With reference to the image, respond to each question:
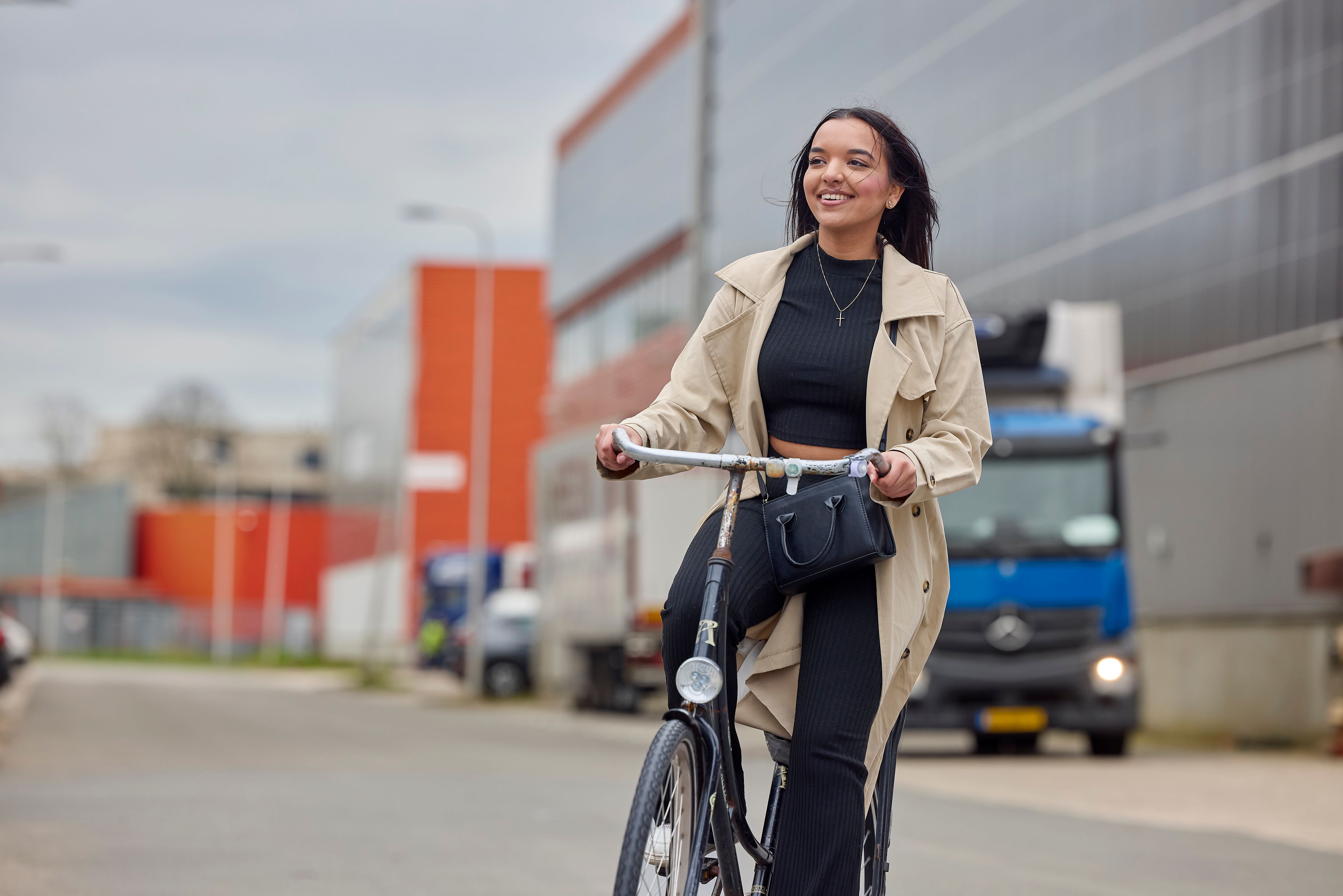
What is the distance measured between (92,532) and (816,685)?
8135 centimetres

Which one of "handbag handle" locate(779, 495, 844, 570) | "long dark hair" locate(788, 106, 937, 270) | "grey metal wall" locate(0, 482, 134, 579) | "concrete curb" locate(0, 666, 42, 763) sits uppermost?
"grey metal wall" locate(0, 482, 134, 579)

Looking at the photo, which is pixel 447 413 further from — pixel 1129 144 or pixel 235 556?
pixel 1129 144

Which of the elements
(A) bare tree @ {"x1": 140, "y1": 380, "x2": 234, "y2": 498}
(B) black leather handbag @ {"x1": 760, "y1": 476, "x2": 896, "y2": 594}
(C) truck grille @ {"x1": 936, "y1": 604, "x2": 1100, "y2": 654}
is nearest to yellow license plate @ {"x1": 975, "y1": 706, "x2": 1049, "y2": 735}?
(C) truck grille @ {"x1": 936, "y1": 604, "x2": 1100, "y2": 654}

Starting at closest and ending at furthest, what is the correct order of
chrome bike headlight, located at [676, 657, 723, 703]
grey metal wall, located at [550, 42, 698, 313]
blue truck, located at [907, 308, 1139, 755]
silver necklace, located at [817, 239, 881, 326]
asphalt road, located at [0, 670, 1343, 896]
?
chrome bike headlight, located at [676, 657, 723, 703]
silver necklace, located at [817, 239, 881, 326]
asphalt road, located at [0, 670, 1343, 896]
blue truck, located at [907, 308, 1139, 755]
grey metal wall, located at [550, 42, 698, 313]

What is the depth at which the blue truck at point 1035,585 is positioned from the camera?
615 inches

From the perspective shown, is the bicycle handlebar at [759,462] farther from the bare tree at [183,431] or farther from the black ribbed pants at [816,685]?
the bare tree at [183,431]

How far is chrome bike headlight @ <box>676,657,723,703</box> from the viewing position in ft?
12.3

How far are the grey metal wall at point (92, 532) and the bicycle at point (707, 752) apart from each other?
80.5 meters

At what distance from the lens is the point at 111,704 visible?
2559 cm

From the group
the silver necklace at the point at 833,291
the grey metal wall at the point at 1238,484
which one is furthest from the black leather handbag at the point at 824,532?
the grey metal wall at the point at 1238,484

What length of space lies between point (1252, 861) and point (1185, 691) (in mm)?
13945

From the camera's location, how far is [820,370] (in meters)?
4.05

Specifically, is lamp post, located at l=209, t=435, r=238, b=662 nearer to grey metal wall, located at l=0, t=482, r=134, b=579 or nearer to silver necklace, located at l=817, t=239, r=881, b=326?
grey metal wall, located at l=0, t=482, r=134, b=579

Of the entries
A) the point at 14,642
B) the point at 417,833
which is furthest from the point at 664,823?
the point at 14,642
